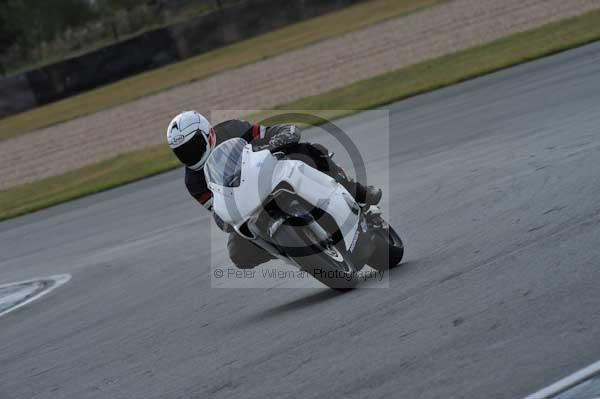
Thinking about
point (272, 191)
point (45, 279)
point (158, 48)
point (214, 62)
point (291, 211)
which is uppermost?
point (272, 191)

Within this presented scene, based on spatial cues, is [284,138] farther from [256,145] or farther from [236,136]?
[236,136]

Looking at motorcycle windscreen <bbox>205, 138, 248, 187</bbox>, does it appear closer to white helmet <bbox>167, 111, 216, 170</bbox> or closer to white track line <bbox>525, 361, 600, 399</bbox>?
white helmet <bbox>167, 111, 216, 170</bbox>

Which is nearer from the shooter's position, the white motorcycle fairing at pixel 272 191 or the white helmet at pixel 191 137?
the white motorcycle fairing at pixel 272 191

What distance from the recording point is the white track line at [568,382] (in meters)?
4.31

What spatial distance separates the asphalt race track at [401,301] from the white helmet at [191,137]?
1.15 meters

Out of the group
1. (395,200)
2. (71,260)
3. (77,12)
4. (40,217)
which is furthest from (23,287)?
(77,12)

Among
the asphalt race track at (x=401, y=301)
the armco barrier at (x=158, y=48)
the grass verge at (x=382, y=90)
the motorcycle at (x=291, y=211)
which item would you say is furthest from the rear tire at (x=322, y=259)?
the armco barrier at (x=158, y=48)

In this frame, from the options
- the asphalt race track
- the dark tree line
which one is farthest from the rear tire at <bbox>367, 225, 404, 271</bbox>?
the dark tree line

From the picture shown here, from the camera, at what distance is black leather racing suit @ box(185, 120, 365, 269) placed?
746cm

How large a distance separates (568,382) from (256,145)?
3546mm

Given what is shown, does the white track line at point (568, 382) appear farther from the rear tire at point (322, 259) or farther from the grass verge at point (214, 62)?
the grass verge at point (214, 62)

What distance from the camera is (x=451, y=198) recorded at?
9.47 metres

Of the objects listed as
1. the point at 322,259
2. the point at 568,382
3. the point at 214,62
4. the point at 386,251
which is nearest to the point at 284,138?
the point at 322,259

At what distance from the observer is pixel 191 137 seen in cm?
726
